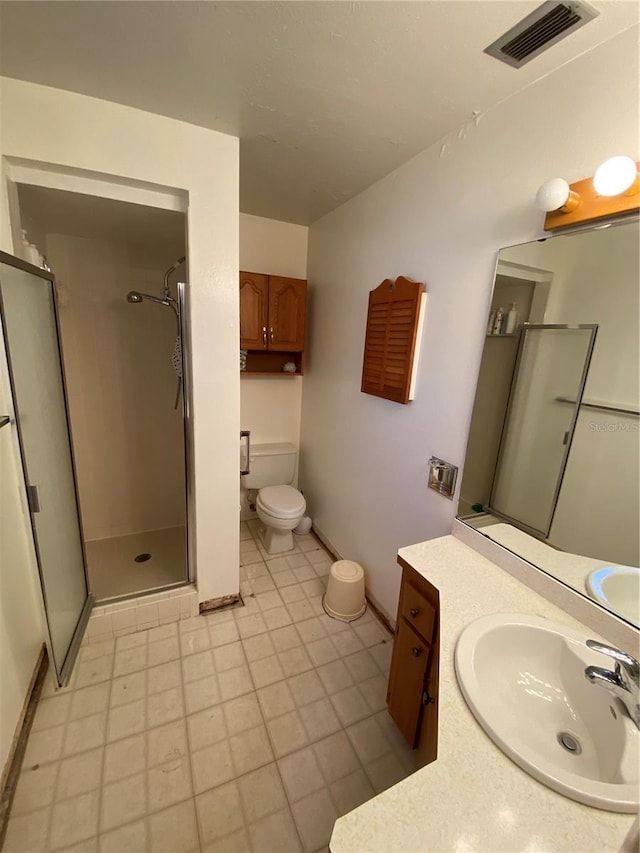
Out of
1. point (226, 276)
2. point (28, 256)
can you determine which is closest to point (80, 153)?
point (28, 256)

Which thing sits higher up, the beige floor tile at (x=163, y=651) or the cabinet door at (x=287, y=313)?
the cabinet door at (x=287, y=313)

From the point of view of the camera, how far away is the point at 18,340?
1.27 m

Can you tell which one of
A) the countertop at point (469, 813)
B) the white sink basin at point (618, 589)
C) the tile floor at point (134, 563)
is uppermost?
the white sink basin at point (618, 589)

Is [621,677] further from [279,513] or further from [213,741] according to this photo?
[279,513]

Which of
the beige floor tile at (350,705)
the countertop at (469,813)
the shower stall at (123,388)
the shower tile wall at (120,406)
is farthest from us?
the shower tile wall at (120,406)

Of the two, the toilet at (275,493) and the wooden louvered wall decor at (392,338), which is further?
the toilet at (275,493)

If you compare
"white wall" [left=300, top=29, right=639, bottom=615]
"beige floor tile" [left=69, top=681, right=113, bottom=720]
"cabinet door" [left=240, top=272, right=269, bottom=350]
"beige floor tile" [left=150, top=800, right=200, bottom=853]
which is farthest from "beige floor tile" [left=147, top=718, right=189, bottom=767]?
"cabinet door" [left=240, top=272, right=269, bottom=350]

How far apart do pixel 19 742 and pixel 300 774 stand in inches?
42.3

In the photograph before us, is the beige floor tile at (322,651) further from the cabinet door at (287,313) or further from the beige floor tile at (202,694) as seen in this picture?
the cabinet door at (287,313)

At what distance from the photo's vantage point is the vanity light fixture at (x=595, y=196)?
2.87ft

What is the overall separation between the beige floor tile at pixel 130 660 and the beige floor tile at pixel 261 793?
73cm

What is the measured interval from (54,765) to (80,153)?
7.64ft

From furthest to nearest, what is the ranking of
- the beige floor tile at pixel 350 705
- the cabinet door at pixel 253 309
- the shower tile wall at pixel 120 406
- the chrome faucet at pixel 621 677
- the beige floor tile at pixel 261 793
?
1. the cabinet door at pixel 253 309
2. the shower tile wall at pixel 120 406
3. the beige floor tile at pixel 350 705
4. the beige floor tile at pixel 261 793
5. the chrome faucet at pixel 621 677

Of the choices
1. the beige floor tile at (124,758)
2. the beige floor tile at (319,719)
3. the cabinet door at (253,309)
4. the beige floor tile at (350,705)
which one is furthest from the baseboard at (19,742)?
the cabinet door at (253,309)
